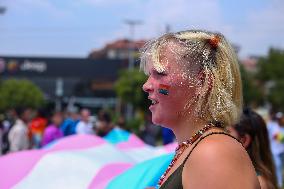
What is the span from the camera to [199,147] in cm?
163

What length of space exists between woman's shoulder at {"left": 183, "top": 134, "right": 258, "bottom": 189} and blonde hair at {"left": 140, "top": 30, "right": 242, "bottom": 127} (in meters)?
0.17

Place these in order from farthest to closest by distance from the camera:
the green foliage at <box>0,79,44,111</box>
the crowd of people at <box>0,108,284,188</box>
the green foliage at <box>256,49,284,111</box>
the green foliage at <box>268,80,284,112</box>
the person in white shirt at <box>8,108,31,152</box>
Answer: the green foliage at <box>0,79,44,111</box>, the green foliage at <box>256,49,284,111</box>, the green foliage at <box>268,80,284,112</box>, the person in white shirt at <box>8,108,31,152</box>, the crowd of people at <box>0,108,284,188</box>

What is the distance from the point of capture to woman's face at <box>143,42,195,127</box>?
1.80m

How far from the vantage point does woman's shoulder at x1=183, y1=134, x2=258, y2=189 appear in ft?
4.96

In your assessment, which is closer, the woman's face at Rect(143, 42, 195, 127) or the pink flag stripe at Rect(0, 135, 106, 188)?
the woman's face at Rect(143, 42, 195, 127)

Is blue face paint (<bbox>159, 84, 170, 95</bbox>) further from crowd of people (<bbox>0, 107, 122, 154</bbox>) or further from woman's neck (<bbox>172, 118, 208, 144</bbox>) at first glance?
crowd of people (<bbox>0, 107, 122, 154</bbox>)

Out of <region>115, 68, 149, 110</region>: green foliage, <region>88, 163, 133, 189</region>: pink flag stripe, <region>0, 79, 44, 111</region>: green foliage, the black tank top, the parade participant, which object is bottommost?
<region>0, 79, 44, 111</region>: green foliage

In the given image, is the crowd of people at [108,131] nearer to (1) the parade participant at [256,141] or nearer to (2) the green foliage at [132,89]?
(1) the parade participant at [256,141]

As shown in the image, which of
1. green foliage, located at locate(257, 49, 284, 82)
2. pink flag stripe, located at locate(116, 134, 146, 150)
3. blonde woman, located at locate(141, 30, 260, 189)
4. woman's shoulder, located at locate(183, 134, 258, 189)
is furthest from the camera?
green foliage, located at locate(257, 49, 284, 82)

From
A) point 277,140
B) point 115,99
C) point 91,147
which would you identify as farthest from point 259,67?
point 91,147

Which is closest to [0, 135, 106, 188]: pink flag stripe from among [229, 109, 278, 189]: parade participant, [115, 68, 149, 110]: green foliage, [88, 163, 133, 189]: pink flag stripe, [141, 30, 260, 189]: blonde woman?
[88, 163, 133, 189]: pink flag stripe

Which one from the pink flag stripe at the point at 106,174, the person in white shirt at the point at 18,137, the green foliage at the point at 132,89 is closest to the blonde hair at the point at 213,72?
the pink flag stripe at the point at 106,174

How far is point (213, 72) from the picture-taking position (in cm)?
180

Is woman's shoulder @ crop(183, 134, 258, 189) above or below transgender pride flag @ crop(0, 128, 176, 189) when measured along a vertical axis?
above
